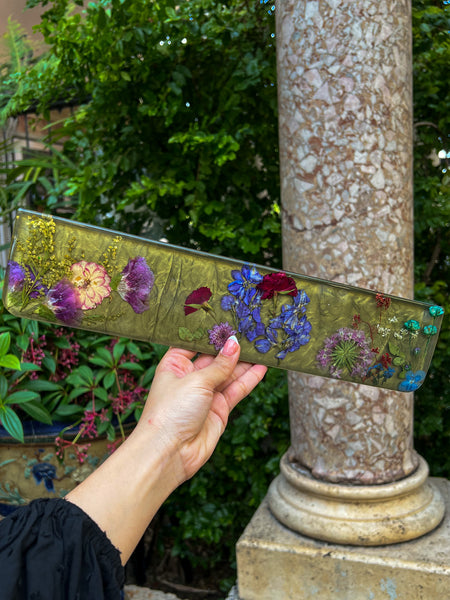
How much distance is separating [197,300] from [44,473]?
126cm

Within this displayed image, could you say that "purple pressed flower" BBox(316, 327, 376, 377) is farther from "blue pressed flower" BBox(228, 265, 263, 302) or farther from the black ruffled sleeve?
the black ruffled sleeve

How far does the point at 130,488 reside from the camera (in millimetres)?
999

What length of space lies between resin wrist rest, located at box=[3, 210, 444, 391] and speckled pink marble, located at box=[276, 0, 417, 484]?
354 mm

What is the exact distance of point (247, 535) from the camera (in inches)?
73.4

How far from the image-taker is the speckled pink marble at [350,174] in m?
1.68

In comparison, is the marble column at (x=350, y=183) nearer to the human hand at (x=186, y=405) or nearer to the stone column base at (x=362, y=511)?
the stone column base at (x=362, y=511)

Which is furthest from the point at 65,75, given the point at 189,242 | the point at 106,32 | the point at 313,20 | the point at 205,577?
the point at 205,577

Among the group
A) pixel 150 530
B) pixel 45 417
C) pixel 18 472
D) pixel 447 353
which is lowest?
pixel 150 530

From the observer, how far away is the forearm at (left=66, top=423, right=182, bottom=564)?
3.10 ft

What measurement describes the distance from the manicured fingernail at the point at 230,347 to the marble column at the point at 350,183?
0.59 metres

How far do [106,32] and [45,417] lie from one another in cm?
166

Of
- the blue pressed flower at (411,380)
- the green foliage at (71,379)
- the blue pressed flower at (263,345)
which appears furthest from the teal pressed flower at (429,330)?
the green foliage at (71,379)

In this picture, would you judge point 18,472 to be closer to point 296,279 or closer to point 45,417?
point 45,417

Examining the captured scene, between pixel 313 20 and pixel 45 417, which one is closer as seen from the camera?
pixel 313 20
